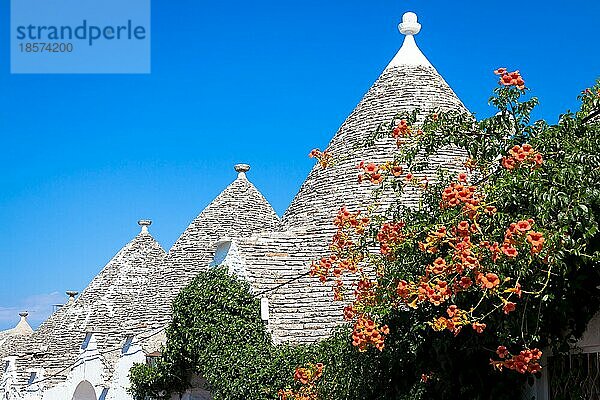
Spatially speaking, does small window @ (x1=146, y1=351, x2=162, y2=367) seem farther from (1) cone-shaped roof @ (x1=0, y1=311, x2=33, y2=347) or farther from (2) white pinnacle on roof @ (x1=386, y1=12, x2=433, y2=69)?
(1) cone-shaped roof @ (x1=0, y1=311, x2=33, y2=347)

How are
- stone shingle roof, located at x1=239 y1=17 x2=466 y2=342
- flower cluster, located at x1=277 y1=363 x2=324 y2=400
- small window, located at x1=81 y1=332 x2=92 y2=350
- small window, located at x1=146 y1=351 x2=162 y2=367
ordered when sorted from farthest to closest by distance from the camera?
small window, located at x1=81 y1=332 x2=92 y2=350, small window, located at x1=146 y1=351 x2=162 y2=367, stone shingle roof, located at x1=239 y1=17 x2=466 y2=342, flower cluster, located at x1=277 y1=363 x2=324 y2=400

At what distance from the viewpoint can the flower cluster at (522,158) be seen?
6951 millimetres

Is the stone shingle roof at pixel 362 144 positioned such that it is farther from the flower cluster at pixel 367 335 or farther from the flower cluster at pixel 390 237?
the flower cluster at pixel 367 335

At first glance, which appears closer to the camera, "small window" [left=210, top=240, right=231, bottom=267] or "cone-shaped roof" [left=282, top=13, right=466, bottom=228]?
"small window" [left=210, top=240, right=231, bottom=267]

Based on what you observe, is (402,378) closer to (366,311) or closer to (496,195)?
(366,311)

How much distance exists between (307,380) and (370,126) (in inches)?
221

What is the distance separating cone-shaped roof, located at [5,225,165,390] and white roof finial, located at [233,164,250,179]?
171 inches

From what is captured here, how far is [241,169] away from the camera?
21.3 m

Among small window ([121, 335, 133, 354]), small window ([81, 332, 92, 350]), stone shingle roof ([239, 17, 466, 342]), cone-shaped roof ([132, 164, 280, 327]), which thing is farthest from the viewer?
small window ([81, 332, 92, 350])

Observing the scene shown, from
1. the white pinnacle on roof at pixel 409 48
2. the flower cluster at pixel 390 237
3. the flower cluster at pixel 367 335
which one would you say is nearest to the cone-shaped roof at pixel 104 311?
the white pinnacle on roof at pixel 409 48

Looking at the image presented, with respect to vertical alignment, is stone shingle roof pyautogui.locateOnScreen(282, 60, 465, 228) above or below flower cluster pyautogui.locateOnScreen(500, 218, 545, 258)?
above

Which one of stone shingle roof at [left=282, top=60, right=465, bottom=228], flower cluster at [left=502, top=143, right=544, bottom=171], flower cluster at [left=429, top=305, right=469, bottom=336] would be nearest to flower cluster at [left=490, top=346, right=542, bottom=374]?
flower cluster at [left=429, top=305, right=469, bottom=336]

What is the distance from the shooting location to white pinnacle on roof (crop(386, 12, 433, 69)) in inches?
645

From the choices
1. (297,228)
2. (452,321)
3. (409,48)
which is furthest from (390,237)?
(409,48)
